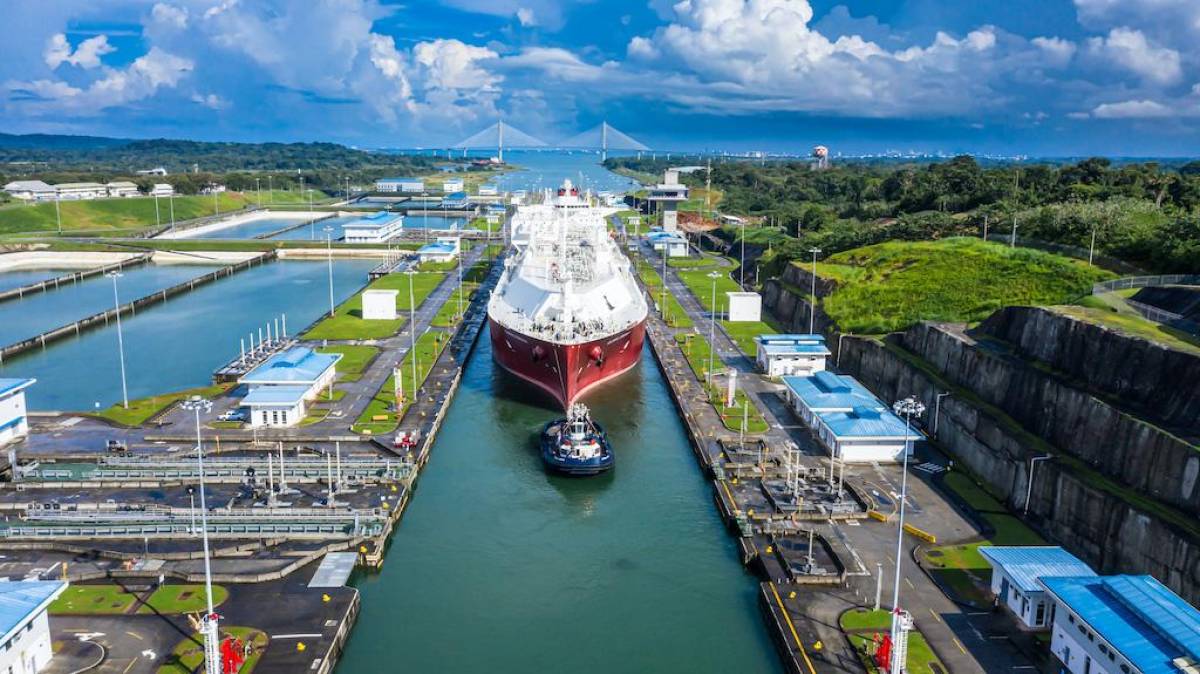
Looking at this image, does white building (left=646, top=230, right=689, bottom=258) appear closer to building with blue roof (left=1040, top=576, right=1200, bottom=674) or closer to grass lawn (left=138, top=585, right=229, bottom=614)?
grass lawn (left=138, top=585, right=229, bottom=614)

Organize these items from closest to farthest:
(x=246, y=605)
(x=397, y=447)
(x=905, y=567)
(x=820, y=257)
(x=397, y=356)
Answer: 1. (x=246, y=605)
2. (x=905, y=567)
3. (x=397, y=447)
4. (x=397, y=356)
5. (x=820, y=257)

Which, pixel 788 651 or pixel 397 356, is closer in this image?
pixel 788 651

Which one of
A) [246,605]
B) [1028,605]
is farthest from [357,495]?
[1028,605]

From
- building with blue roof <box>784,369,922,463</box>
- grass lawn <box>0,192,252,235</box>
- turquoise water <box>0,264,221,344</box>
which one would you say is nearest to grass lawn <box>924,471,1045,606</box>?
building with blue roof <box>784,369,922,463</box>

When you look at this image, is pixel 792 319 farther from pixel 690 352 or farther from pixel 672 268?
pixel 672 268

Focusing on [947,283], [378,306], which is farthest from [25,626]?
[947,283]

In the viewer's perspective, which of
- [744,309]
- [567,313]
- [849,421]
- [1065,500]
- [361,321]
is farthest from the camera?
[744,309]

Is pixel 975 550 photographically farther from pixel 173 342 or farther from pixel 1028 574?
pixel 173 342
